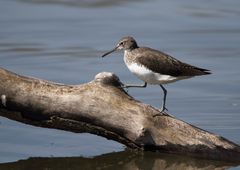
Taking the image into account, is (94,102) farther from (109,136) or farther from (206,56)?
(206,56)

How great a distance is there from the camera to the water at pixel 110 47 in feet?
36.2

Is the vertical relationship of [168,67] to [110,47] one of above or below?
above

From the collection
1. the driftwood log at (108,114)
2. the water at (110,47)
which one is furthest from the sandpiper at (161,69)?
the water at (110,47)

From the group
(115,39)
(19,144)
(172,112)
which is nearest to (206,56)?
(115,39)

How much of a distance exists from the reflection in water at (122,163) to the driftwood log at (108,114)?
0.15 m

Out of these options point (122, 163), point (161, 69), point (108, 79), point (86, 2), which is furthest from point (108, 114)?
point (86, 2)

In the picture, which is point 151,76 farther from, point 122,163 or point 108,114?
point 122,163

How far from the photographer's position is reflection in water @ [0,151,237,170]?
10094 millimetres

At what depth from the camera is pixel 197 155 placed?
1003cm

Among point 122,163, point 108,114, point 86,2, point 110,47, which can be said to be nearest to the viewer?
point 108,114

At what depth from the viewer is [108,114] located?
9.83 metres

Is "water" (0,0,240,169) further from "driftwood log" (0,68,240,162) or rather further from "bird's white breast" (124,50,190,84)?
"bird's white breast" (124,50,190,84)

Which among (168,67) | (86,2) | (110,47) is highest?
(86,2)

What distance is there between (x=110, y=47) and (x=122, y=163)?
17.0 feet
